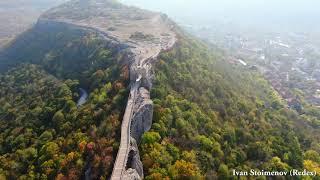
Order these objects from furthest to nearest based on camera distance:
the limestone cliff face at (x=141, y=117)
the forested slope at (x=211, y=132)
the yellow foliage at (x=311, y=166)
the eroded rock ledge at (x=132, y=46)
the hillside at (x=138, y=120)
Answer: the yellow foliage at (x=311, y=166)
the limestone cliff face at (x=141, y=117)
the forested slope at (x=211, y=132)
the hillside at (x=138, y=120)
the eroded rock ledge at (x=132, y=46)

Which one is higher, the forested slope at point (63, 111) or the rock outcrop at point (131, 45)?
the rock outcrop at point (131, 45)

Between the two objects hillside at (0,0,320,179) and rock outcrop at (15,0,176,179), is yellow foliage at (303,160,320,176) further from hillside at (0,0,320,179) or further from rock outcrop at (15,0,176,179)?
rock outcrop at (15,0,176,179)

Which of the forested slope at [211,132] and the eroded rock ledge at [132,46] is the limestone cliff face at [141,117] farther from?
the forested slope at [211,132]

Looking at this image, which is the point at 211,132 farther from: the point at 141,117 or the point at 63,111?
the point at 63,111

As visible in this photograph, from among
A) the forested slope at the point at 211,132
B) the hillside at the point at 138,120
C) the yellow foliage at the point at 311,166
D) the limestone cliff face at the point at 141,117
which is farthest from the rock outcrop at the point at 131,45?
the yellow foliage at the point at 311,166

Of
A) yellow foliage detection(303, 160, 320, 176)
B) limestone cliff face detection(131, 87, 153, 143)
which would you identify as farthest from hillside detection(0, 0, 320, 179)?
yellow foliage detection(303, 160, 320, 176)

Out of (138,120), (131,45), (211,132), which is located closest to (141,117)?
(138,120)
